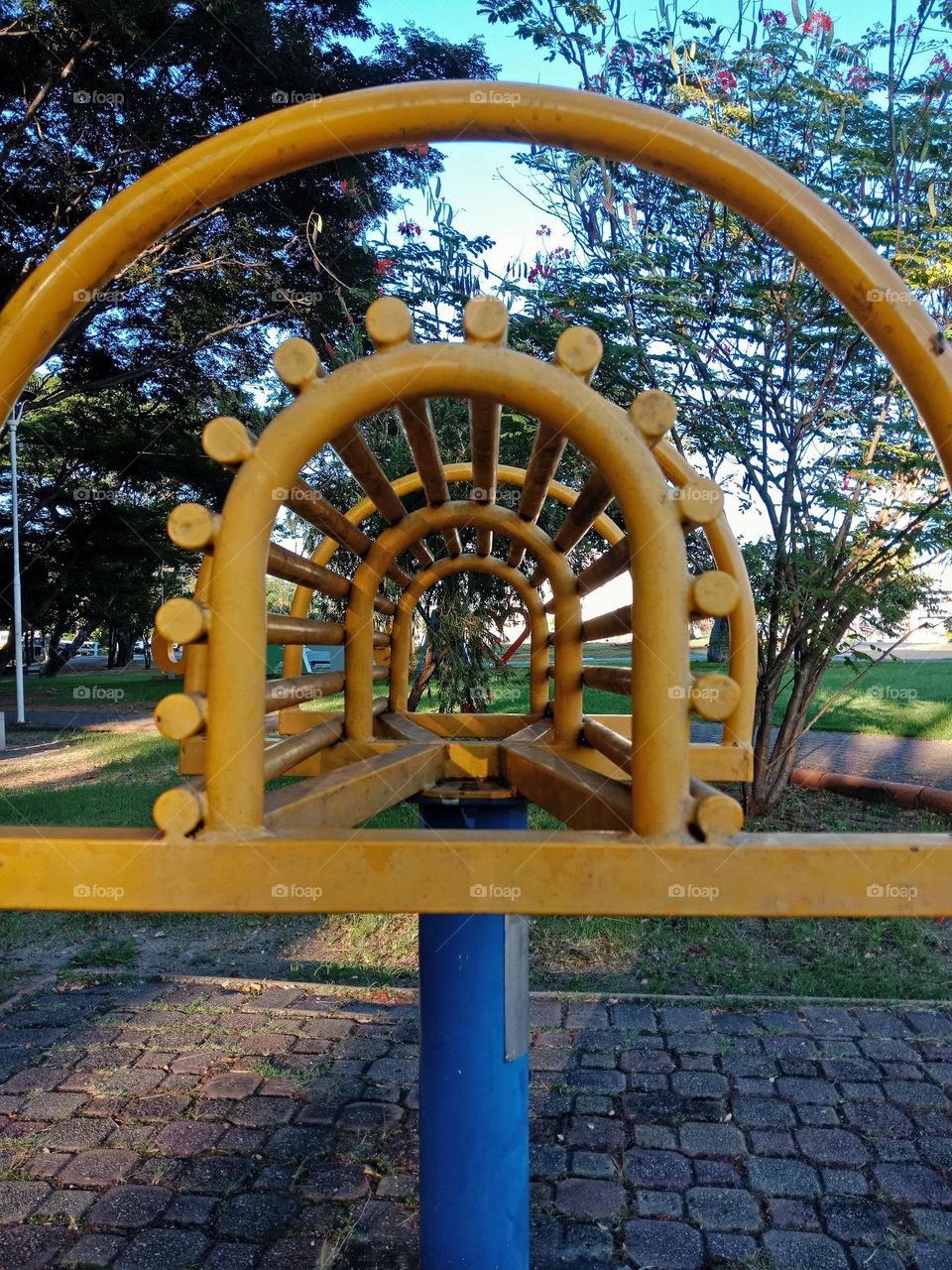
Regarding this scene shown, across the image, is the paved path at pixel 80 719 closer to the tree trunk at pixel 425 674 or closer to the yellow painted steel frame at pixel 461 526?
the tree trunk at pixel 425 674

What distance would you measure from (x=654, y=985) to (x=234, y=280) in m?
8.76

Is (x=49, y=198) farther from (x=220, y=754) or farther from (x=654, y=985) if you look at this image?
(x=220, y=754)

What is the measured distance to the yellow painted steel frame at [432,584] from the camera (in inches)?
97.9

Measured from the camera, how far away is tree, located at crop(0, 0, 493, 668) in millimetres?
8297

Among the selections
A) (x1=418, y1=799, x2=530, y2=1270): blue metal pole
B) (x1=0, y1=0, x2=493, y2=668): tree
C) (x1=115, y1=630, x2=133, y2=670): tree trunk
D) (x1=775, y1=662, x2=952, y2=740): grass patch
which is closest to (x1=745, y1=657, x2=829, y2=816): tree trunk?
(x1=775, y1=662, x2=952, y2=740): grass patch

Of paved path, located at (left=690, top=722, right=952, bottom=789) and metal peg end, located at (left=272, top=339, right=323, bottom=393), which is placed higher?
metal peg end, located at (left=272, top=339, right=323, bottom=393)

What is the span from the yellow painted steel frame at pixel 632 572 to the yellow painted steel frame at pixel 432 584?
4.45 ft

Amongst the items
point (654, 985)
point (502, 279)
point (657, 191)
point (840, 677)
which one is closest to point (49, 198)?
point (502, 279)

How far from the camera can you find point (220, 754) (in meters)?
1.09

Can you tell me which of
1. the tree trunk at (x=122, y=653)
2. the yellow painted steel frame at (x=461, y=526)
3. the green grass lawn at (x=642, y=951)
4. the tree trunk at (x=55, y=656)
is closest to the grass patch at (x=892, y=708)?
the green grass lawn at (x=642, y=951)

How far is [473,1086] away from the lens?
204 cm

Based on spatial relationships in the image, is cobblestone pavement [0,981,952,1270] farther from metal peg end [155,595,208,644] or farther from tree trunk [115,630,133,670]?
tree trunk [115,630,133,670]

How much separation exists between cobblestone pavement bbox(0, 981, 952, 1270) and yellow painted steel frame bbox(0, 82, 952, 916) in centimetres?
175

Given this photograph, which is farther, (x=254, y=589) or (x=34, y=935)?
(x=34, y=935)
